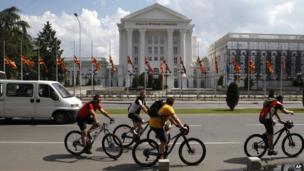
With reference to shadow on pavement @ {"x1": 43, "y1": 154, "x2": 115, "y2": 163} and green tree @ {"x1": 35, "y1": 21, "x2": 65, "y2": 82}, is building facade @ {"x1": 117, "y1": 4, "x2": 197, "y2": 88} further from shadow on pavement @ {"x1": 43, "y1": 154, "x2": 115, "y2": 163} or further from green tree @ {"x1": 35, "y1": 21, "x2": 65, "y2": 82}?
shadow on pavement @ {"x1": 43, "y1": 154, "x2": 115, "y2": 163}

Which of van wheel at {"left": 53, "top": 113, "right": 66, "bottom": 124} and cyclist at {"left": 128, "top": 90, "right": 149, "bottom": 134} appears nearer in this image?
cyclist at {"left": 128, "top": 90, "right": 149, "bottom": 134}

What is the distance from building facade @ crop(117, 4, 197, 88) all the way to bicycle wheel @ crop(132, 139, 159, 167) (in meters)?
118

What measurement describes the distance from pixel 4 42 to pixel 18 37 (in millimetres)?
4180

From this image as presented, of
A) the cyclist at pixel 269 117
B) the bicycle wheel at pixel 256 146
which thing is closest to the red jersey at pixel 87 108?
the bicycle wheel at pixel 256 146

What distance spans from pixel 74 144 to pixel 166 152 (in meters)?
2.79

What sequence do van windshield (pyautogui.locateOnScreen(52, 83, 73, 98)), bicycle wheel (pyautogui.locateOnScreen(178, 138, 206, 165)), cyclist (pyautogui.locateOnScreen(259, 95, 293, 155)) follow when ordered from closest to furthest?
bicycle wheel (pyautogui.locateOnScreen(178, 138, 206, 165)) < cyclist (pyautogui.locateOnScreen(259, 95, 293, 155)) < van windshield (pyautogui.locateOnScreen(52, 83, 73, 98))

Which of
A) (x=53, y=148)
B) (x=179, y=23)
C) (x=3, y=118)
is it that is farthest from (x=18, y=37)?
(x=179, y=23)

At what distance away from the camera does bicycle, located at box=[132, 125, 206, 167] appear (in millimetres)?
10469

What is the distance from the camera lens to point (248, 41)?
129375 millimetres

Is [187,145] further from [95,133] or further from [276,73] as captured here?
[276,73]

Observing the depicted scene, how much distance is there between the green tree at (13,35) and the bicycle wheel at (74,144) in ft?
189

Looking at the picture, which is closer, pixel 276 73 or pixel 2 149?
pixel 2 149

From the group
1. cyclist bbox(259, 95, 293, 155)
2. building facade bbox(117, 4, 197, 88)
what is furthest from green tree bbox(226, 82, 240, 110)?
building facade bbox(117, 4, 197, 88)

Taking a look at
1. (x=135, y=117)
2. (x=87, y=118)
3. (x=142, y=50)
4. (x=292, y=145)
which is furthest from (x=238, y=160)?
(x=142, y=50)
